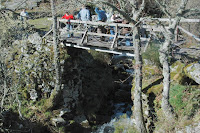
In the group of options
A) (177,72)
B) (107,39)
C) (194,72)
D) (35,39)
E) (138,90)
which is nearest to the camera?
(194,72)

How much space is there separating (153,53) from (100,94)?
194 inches

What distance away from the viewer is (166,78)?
7867mm

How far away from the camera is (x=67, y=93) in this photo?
40.9ft

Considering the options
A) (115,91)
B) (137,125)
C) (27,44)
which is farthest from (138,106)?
(27,44)

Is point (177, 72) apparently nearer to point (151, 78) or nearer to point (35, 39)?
point (151, 78)

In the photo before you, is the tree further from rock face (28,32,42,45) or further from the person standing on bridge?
rock face (28,32,42,45)

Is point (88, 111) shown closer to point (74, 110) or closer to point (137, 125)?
point (74, 110)

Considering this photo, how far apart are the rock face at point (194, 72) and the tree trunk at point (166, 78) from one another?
1207 mm

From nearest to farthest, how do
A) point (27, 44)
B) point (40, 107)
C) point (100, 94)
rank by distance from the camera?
1. point (40, 107)
2. point (27, 44)
3. point (100, 94)

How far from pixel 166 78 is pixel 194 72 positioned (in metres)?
1.30

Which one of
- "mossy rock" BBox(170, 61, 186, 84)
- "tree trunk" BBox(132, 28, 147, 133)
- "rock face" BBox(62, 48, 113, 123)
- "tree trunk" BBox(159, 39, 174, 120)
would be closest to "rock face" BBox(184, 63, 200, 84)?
"mossy rock" BBox(170, 61, 186, 84)

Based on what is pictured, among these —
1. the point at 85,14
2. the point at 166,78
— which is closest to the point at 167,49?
the point at 166,78

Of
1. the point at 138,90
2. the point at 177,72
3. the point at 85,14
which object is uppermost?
the point at 85,14

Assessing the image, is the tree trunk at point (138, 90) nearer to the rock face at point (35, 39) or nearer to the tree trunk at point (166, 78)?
the tree trunk at point (166, 78)
